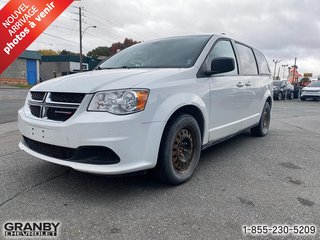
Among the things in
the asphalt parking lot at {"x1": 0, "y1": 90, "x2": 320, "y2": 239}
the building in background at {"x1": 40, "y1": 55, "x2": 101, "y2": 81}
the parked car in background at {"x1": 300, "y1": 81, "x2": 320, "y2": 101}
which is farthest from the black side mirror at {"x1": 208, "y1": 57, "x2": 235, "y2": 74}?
the building in background at {"x1": 40, "y1": 55, "x2": 101, "y2": 81}

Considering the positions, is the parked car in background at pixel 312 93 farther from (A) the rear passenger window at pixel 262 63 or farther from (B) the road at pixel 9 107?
(B) the road at pixel 9 107

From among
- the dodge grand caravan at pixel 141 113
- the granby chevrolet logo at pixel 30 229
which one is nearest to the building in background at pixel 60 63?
the dodge grand caravan at pixel 141 113

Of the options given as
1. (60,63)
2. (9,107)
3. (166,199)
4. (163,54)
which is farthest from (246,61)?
(60,63)

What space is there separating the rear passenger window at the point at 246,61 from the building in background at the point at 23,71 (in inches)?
1445

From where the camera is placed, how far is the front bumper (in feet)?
8.18

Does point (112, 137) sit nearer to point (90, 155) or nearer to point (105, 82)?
point (90, 155)

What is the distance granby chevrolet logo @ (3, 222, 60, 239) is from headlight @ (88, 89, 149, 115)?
108 centimetres

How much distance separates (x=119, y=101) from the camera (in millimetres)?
2578

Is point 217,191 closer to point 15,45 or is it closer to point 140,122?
point 140,122

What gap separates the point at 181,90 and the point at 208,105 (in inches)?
25.4

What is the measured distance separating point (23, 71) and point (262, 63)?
126ft

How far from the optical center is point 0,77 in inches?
1371

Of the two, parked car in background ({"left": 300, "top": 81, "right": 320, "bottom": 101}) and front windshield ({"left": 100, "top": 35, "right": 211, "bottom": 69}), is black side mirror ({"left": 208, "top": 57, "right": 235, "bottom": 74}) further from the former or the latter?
parked car in background ({"left": 300, "top": 81, "right": 320, "bottom": 101})

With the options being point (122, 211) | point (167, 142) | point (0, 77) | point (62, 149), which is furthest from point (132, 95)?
point (0, 77)
